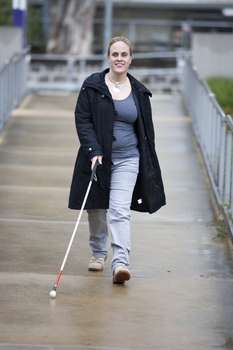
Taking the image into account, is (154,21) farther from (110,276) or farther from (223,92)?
(110,276)

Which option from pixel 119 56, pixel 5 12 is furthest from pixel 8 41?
pixel 5 12

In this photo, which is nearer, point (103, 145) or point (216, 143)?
point (103, 145)

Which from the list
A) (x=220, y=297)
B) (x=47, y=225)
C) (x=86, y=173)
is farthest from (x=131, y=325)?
(x=47, y=225)

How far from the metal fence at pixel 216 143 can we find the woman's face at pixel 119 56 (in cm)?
183

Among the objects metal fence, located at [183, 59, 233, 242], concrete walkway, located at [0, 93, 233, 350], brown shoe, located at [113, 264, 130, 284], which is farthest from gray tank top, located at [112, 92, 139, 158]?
metal fence, located at [183, 59, 233, 242]

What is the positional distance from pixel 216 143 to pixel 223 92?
250 inches

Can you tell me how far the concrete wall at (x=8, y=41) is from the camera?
50.8ft

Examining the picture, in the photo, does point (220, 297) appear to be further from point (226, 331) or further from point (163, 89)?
point (163, 89)

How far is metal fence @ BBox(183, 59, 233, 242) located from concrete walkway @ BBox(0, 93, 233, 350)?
24 centimetres

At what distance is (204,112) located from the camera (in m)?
10.3

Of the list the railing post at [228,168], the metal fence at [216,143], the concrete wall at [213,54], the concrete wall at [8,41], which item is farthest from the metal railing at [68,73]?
the railing post at [228,168]

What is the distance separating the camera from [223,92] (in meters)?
14.5

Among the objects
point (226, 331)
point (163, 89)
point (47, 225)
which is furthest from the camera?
point (163, 89)

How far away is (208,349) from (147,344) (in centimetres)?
37
